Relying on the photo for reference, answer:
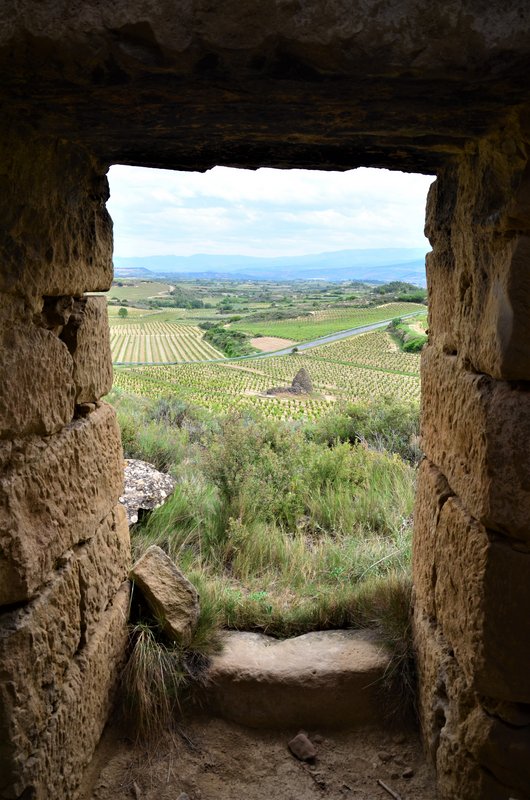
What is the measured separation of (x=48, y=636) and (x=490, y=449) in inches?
57.5

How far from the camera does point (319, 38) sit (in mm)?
1263

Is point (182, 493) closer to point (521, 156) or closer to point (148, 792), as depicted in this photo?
point (148, 792)

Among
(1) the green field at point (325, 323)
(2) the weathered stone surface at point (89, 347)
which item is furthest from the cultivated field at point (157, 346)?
(2) the weathered stone surface at point (89, 347)

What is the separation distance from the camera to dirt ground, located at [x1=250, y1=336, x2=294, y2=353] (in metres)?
22.0

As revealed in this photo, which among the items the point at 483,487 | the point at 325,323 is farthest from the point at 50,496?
the point at 325,323

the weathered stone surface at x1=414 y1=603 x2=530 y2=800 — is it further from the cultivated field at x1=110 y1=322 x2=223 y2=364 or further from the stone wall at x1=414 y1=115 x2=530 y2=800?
the cultivated field at x1=110 y1=322 x2=223 y2=364

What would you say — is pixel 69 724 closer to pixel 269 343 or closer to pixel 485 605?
pixel 485 605

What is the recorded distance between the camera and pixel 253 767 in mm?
2512

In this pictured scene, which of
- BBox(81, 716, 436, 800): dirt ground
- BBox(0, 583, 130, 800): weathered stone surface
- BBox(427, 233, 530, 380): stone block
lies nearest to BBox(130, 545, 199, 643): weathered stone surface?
BBox(0, 583, 130, 800): weathered stone surface

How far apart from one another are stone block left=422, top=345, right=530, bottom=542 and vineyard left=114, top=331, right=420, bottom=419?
747 centimetres

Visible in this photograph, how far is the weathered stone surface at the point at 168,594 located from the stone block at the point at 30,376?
994 mm

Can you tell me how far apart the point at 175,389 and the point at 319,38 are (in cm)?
1237

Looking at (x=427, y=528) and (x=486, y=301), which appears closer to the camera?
(x=486, y=301)

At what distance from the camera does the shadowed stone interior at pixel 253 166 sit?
4.17ft
